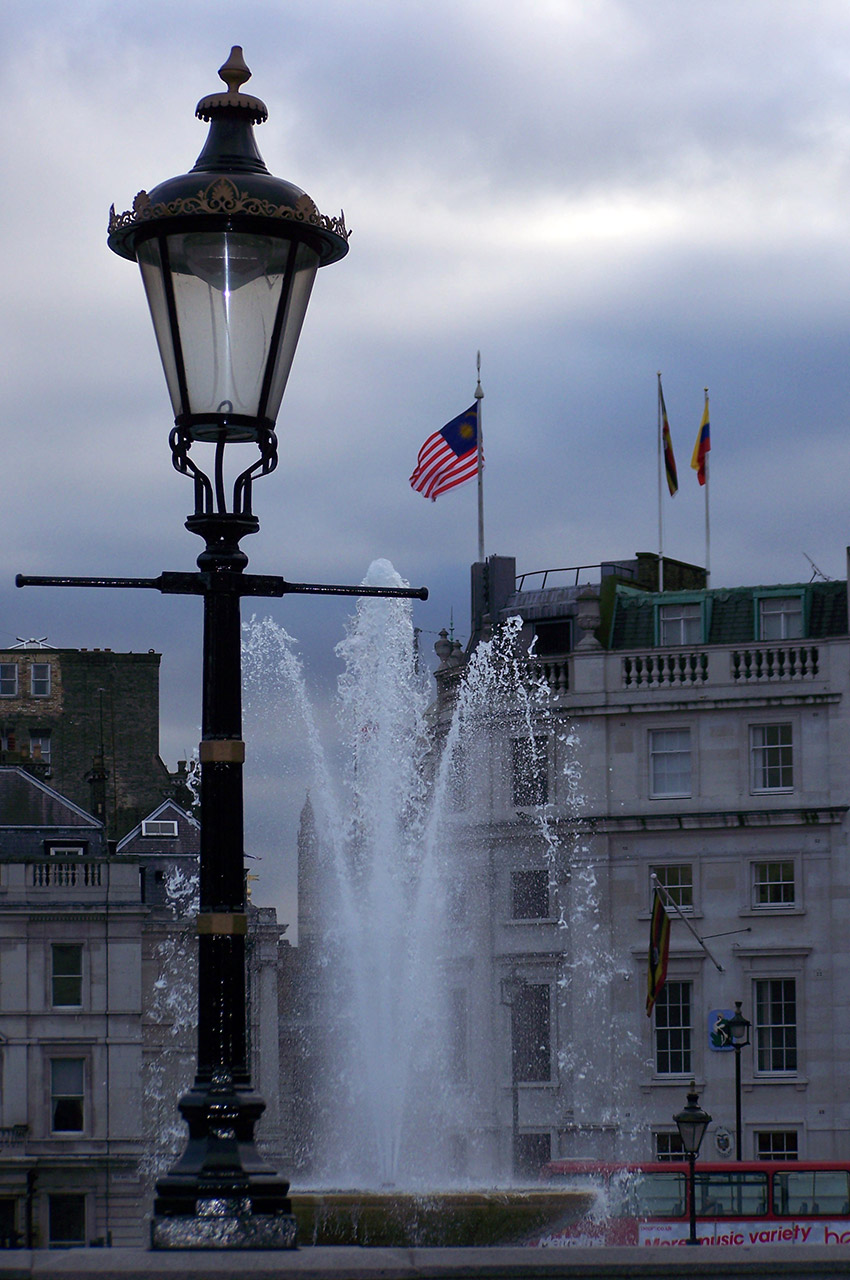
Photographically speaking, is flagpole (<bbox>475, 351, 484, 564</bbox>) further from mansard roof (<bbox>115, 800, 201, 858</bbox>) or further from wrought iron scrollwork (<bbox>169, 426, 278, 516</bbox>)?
wrought iron scrollwork (<bbox>169, 426, 278, 516</bbox>)

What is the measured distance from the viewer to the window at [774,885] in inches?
2115

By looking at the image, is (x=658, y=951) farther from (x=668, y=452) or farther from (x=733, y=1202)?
(x=668, y=452)

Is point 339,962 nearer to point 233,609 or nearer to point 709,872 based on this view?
point 709,872

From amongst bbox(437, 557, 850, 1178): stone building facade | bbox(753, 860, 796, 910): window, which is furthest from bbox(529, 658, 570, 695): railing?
bbox(753, 860, 796, 910): window

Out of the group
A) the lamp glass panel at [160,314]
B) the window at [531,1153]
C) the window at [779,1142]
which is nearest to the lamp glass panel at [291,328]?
the lamp glass panel at [160,314]

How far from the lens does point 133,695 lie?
7438 centimetres

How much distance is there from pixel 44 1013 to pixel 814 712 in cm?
2270

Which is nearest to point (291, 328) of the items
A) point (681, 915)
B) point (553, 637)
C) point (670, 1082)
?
point (681, 915)

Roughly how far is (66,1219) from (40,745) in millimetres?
22613

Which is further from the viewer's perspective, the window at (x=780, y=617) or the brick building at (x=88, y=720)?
the brick building at (x=88, y=720)

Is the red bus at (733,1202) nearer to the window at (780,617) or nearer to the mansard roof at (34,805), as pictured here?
the window at (780,617)

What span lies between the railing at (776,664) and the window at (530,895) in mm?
7428

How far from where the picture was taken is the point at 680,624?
57.2 m

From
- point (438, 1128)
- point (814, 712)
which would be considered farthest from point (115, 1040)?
point (814, 712)
